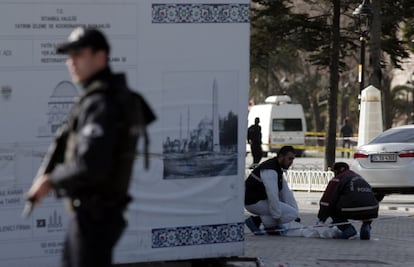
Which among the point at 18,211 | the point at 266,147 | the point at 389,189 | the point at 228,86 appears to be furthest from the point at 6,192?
the point at 266,147

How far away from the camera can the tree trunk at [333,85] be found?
25000mm

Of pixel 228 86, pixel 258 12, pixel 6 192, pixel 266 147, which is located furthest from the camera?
pixel 266 147

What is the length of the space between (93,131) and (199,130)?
4472 millimetres

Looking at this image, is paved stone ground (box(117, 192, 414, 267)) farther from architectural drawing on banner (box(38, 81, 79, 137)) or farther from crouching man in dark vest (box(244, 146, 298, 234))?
architectural drawing on banner (box(38, 81, 79, 137))

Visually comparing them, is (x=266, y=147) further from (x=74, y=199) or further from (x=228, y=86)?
(x=74, y=199)

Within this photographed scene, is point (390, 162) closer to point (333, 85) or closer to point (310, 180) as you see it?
point (310, 180)

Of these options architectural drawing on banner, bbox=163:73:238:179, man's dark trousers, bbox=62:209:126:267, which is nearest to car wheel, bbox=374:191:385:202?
architectural drawing on banner, bbox=163:73:238:179

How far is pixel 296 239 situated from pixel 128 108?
8.04 metres

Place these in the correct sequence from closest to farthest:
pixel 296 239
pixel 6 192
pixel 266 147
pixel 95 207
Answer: pixel 95 207 → pixel 6 192 → pixel 296 239 → pixel 266 147

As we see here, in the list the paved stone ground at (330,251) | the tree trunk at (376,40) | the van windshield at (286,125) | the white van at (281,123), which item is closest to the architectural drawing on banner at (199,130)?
the paved stone ground at (330,251)

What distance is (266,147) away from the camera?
4509 centimetres

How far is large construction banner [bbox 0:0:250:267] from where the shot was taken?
9.09m

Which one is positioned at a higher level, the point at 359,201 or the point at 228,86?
the point at 228,86

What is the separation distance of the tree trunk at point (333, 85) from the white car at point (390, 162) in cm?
582
